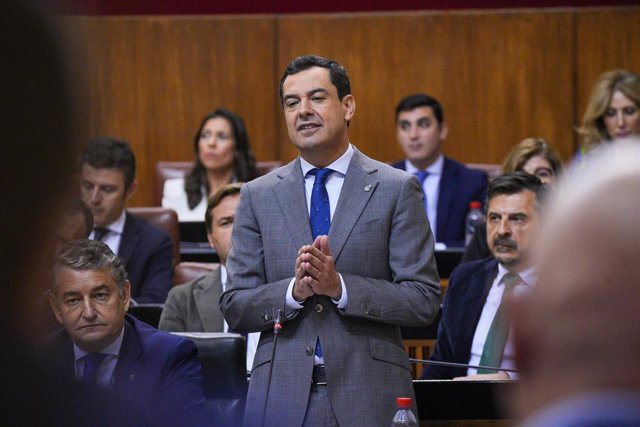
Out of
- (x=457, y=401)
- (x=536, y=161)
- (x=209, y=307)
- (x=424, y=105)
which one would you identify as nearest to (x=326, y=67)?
(x=457, y=401)

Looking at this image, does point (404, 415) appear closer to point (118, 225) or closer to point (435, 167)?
point (118, 225)

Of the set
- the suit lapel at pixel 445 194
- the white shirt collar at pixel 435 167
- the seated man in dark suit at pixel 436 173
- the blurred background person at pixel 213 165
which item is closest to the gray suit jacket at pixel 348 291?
the seated man in dark suit at pixel 436 173

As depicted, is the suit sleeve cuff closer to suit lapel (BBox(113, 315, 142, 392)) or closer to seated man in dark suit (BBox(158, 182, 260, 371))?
suit lapel (BBox(113, 315, 142, 392))

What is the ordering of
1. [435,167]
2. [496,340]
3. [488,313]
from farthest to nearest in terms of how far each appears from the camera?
[435,167], [488,313], [496,340]

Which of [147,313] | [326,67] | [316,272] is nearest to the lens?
[316,272]

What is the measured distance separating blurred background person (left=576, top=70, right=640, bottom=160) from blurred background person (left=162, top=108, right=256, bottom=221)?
6.07ft

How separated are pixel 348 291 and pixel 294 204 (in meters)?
0.33

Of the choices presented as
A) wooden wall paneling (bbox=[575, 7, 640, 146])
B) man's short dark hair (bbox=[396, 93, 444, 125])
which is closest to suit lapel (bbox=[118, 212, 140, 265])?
man's short dark hair (bbox=[396, 93, 444, 125])

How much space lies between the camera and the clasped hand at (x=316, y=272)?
291cm

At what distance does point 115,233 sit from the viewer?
5.42m

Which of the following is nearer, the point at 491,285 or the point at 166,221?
the point at 491,285

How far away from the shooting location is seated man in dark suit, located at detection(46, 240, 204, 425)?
3.30 metres

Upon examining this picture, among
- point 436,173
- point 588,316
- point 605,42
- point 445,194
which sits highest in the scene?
point 605,42

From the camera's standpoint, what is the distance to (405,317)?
311cm
